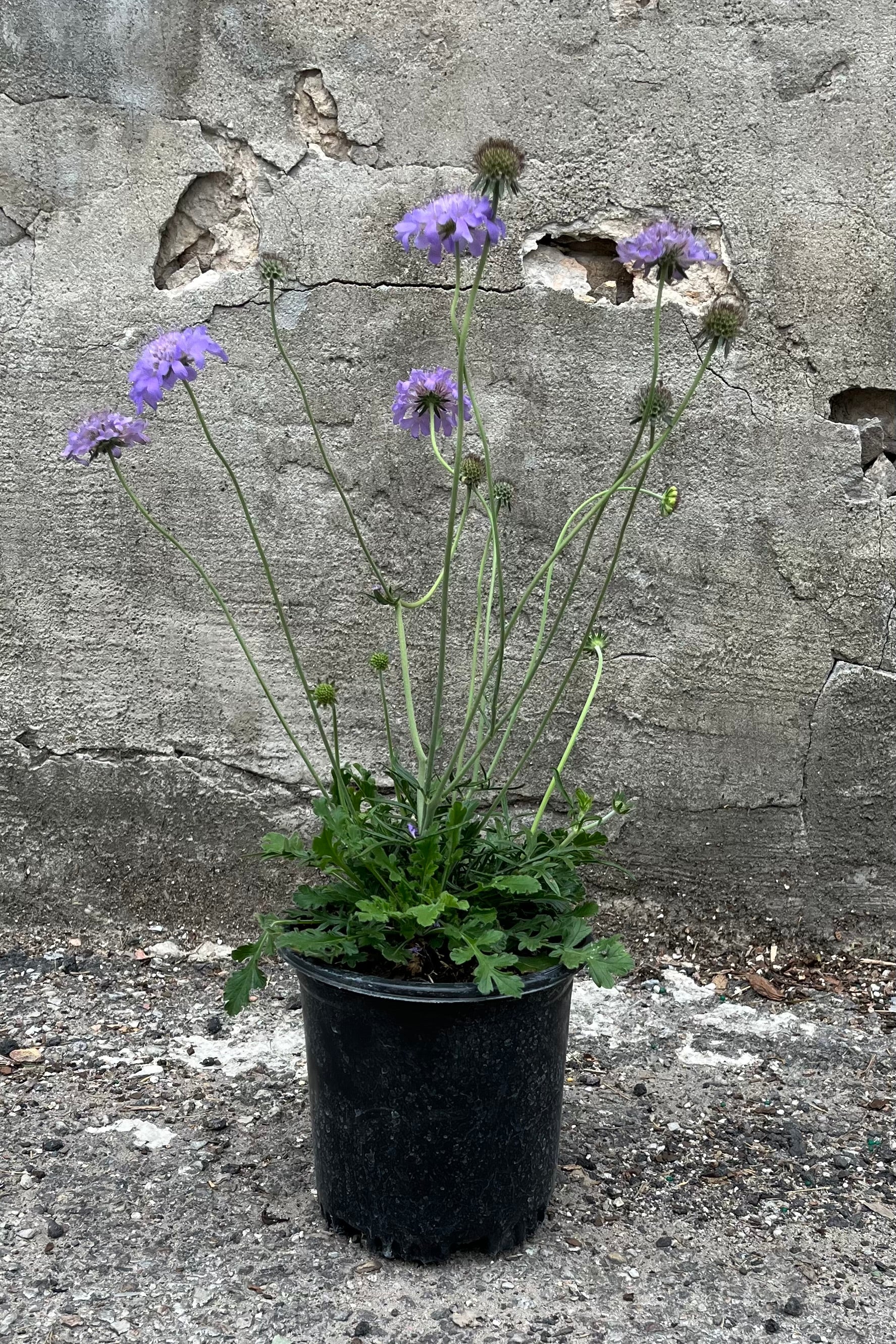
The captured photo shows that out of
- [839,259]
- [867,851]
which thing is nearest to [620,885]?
[867,851]

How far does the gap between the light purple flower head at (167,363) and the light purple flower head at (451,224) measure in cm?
37

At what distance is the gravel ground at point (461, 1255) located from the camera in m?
1.84

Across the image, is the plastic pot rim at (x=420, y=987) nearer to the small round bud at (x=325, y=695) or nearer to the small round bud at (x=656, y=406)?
the small round bud at (x=325, y=695)

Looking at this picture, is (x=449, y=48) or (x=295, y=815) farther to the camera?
(x=295, y=815)

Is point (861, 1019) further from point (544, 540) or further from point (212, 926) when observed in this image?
point (212, 926)

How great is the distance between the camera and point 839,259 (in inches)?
115

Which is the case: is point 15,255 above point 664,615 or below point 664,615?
above

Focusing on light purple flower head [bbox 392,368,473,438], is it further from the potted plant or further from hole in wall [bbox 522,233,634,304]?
hole in wall [bbox 522,233,634,304]

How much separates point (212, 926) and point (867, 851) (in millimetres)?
1743

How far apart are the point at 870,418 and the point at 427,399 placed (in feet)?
4.88

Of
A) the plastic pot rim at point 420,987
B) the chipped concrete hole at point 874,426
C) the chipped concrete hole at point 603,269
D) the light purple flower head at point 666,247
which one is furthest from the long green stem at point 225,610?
the chipped concrete hole at point 874,426

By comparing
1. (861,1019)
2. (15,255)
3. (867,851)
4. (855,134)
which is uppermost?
(855,134)

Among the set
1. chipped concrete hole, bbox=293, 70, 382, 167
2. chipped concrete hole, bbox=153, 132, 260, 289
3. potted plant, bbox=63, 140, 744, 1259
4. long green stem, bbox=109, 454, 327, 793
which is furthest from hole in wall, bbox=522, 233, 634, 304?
long green stem, bbox=109, 454, 327, 793

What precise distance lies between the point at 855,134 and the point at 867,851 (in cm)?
180
